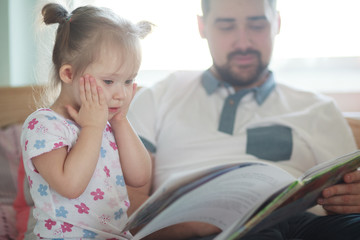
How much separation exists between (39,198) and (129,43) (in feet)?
1.09

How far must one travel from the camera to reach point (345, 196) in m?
0.86

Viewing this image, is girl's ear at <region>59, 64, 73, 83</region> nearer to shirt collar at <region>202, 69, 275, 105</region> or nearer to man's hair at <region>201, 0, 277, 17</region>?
shirt collar at <region>202, 69, 275, 105</region>

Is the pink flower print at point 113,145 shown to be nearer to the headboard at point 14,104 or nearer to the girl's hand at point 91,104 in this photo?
the girl's hand at point 91,104

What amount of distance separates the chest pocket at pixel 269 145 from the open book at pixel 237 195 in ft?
1.78

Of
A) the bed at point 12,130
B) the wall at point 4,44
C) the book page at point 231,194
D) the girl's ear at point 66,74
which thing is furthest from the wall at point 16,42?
the book page at point 231,194

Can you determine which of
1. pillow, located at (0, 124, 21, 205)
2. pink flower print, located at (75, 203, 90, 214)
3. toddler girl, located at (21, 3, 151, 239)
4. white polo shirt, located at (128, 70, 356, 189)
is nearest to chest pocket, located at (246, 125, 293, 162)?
white polo shirt, located at (128, 70, 356, 189)

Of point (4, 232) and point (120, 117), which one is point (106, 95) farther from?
point (4, 232)

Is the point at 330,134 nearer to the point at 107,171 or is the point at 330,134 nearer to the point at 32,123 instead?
the point at 107,171

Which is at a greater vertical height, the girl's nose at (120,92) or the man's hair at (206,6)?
the man's hair at (206,6)

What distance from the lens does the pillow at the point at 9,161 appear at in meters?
1.41

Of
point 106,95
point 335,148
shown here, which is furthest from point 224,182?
point 335,148

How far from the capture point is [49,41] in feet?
2.91

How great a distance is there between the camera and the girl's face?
2.44 ft

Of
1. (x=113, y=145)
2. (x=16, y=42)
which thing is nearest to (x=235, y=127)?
(x=113, y=145)
